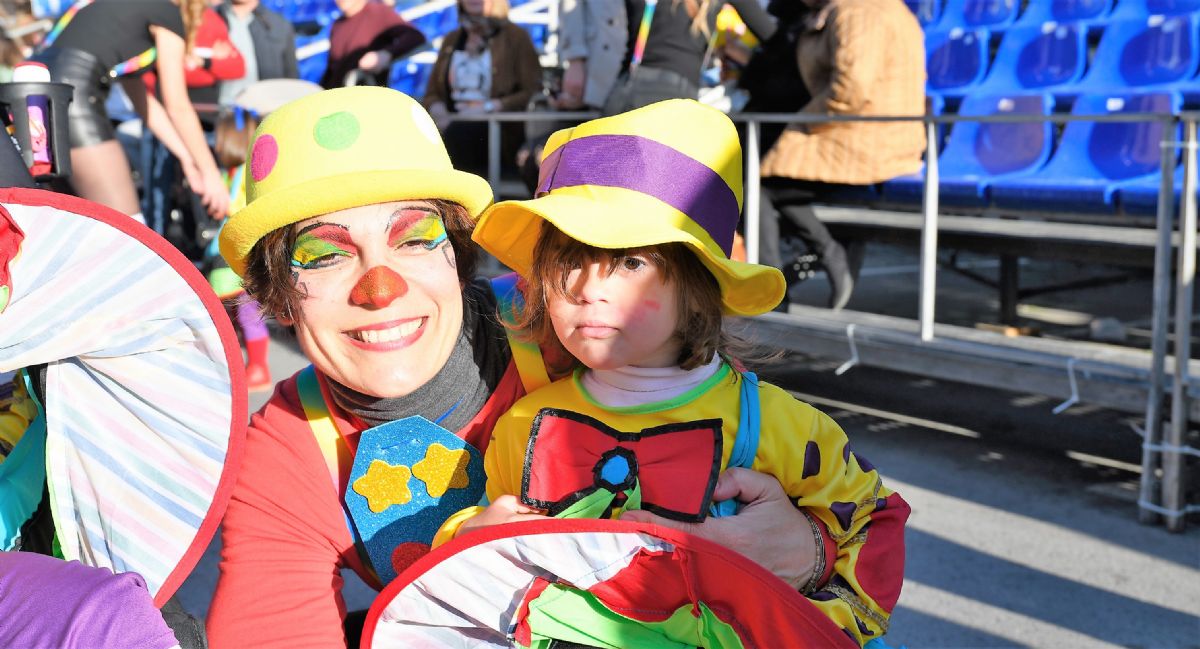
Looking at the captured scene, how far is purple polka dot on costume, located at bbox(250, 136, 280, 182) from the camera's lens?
1.65 meters

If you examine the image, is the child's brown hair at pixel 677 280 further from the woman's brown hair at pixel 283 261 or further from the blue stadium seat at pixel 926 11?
the blue stadium seat at pixel 926 11

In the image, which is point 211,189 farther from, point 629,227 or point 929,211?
point 629,227

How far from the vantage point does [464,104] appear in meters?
7.02

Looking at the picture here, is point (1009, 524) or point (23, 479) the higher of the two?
point (23, 479)

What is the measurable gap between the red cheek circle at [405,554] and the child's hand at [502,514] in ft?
0.65

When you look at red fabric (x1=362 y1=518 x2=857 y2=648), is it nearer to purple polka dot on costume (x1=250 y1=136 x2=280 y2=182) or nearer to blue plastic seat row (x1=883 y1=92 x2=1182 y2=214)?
purple polka dot on costume (x1=250 y1=136 x2=280 y2=182)

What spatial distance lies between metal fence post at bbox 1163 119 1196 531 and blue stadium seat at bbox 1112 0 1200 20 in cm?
275

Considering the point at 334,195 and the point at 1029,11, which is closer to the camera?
the point at 334,195

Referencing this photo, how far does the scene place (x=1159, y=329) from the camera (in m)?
3.86

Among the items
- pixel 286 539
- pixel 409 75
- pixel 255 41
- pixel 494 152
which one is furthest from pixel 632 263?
pixel 409 75

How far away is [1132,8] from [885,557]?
5.81m

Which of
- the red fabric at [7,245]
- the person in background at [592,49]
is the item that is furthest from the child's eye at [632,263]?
the person in background at [592,49]

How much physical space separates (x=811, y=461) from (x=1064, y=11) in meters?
6.10

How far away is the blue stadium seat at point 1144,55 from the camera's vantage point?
5914 millimetres
